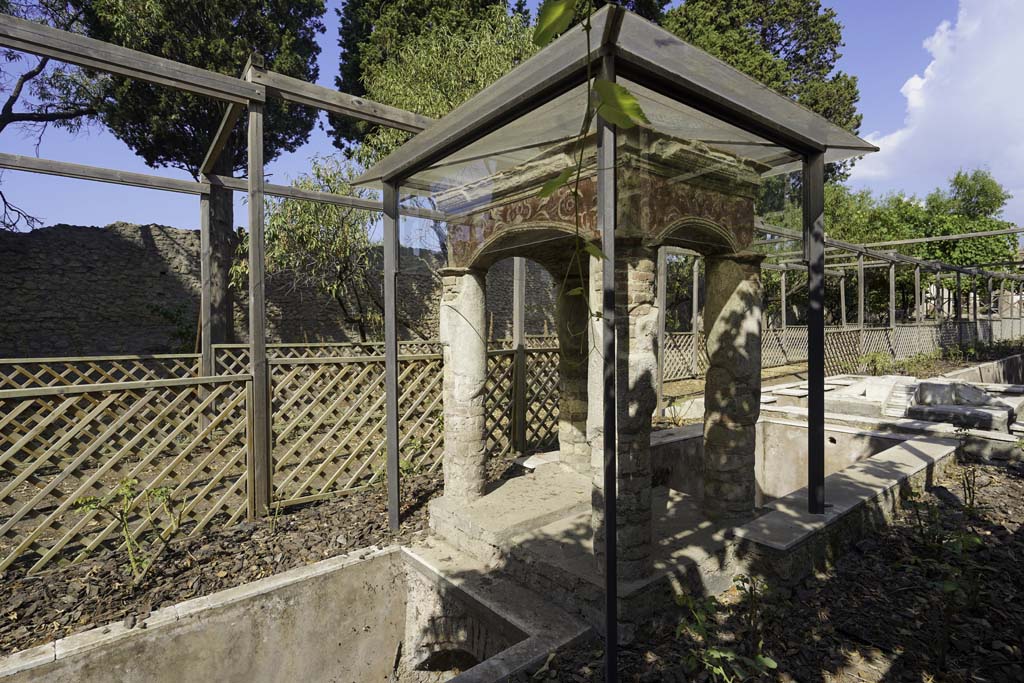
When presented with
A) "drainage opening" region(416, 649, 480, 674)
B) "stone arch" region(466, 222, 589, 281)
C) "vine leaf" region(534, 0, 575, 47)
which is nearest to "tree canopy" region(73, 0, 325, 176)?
"stone arch" region(466, 222, 589, 281)

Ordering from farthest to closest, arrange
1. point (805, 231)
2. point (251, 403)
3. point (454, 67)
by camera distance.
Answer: point (454, 67), point (251, 403), point (805, 231)

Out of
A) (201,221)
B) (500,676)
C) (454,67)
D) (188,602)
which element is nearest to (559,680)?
(500,676)

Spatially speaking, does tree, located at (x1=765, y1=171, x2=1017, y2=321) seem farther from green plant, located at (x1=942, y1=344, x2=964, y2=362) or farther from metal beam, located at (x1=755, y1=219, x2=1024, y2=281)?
green plant, located at (x1=942, y1=344, x2=964, y2=362)

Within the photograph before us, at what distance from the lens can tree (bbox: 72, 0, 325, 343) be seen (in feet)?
33.6

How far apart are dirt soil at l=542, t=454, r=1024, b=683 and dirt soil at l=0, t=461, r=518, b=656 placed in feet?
6.21

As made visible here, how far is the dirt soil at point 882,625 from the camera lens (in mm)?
2166

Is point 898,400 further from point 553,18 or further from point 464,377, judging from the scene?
point 553,18

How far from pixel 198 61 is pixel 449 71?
5.16 m

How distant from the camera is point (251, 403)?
3.86m

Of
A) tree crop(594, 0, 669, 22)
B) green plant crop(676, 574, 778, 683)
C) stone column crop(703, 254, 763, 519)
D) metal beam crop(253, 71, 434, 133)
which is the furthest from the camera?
tree crop(594, 0, 669, 22)

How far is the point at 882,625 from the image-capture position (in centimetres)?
249

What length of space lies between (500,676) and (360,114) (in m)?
4.12

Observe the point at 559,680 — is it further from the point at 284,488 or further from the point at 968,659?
the point at 284,488

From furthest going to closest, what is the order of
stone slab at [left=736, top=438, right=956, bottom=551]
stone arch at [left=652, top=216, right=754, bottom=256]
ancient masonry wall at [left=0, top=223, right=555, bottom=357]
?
ancient masonry wall at [left=0, top=223, right=555, bottom=357] → stone slab at [left=736, top=438, right=956, bottom=551] → stone arch at [left=652, top=216, right=754, bottom=256]
